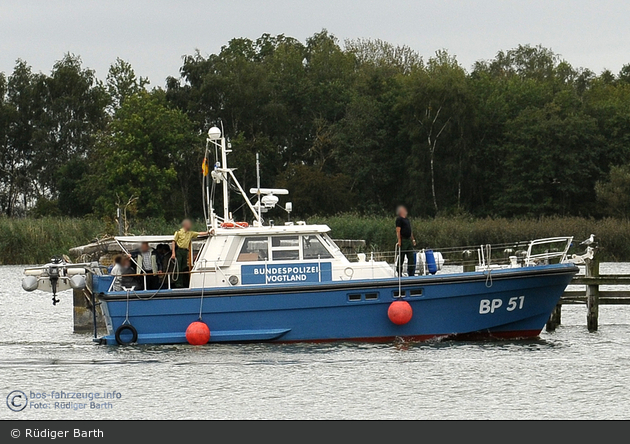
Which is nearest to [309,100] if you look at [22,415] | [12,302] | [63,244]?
→ [63,244]

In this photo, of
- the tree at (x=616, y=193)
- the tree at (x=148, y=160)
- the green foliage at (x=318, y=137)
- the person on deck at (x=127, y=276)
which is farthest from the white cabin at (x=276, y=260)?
the tree at (x=148, y=160)

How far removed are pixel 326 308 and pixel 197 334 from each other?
2.36 metres

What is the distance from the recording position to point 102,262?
2439 centimetres

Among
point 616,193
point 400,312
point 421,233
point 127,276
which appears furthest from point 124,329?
point 616,193

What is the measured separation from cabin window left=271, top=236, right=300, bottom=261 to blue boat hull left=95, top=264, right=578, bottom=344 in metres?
0.63

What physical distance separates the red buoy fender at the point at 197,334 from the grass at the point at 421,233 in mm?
22153

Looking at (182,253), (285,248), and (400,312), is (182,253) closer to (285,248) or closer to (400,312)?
(285,248)

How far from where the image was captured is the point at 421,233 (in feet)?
139

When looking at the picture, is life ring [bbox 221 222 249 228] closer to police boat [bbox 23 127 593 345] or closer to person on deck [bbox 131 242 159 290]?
police boat [bbox 23 127 593 345]

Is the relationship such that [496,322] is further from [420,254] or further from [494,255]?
[494,255]

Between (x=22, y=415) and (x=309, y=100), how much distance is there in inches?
2138

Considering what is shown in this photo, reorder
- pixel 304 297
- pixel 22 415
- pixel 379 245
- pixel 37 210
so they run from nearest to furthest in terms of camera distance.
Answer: pixel 22 415 < pixel 304 297 < pixel 379 245 < pixel 37 210

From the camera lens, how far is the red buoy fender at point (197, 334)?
66.2 ft

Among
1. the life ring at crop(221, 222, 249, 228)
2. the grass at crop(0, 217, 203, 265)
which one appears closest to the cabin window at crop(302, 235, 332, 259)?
the life ring at crop(221, 222, 249, 228)
